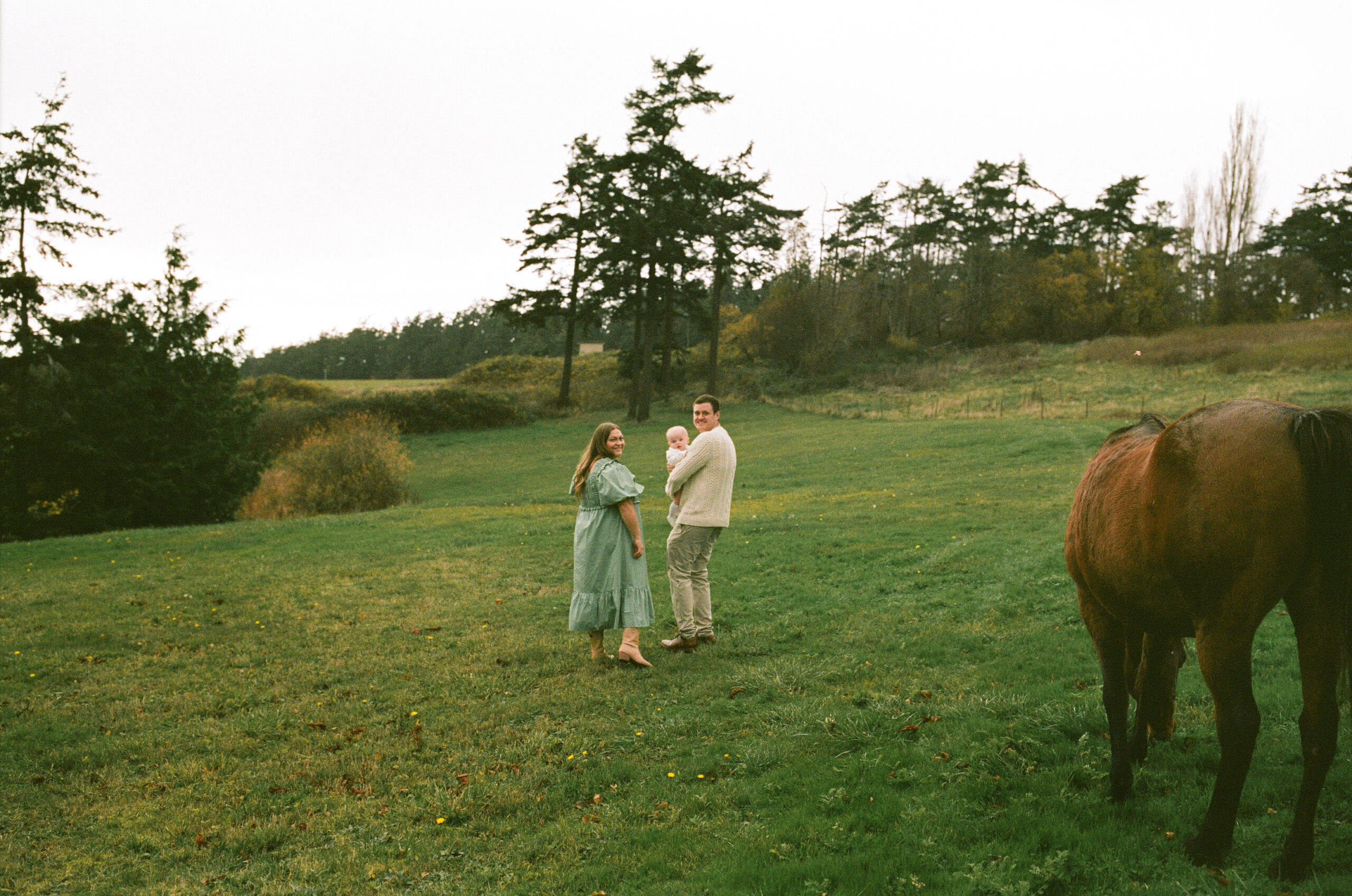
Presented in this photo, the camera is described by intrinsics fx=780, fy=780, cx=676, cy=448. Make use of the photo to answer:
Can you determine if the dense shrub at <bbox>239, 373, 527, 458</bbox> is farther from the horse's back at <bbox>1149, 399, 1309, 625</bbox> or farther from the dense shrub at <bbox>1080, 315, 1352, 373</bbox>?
the horse's back at <bbox>1149, 399, 1309, 625</bbox>

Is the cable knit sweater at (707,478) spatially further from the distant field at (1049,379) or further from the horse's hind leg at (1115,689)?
the distant field at (1049,379)

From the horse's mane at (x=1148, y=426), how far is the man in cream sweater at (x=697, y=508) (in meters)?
3.21

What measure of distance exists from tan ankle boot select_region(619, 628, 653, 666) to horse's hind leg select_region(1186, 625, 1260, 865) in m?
4.45

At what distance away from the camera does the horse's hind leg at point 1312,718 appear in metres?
2.91

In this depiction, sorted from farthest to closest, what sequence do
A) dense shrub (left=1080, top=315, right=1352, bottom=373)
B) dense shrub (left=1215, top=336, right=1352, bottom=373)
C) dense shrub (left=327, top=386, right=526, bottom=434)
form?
dense shrub (left=327, top=386, right=526, bottom=434)
dense shrub (left=1080, top=315, right=1352, bottom=373)
dense shrub (left=1215, top=336, right=1352, bottom=373)

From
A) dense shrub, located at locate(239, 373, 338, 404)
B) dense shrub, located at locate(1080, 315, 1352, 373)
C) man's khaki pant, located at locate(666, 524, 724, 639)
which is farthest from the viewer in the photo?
dense shrub, located at locate(239, 373, 338, 404)

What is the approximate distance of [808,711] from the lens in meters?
5.42

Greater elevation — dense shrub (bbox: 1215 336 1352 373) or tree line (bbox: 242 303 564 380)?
tree line (bbox: 242 303 564 380)

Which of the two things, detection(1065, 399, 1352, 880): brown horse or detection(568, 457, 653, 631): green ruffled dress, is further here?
detection(568, 457, 653, 631): green ruffled dress

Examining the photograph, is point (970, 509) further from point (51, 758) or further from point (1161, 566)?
point (51, 758)

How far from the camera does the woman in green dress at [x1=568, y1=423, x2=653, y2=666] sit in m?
6.86

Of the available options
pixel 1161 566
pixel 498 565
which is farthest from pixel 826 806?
pixel 498 565

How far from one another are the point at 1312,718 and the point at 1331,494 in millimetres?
859

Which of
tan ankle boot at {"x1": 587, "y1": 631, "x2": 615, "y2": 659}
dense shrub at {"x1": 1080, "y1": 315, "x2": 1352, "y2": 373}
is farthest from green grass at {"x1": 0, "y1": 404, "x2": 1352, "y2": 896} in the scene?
dense shrub at {"x1": 1080, "y1": 315, "x2": 1352, "y2": 373}
